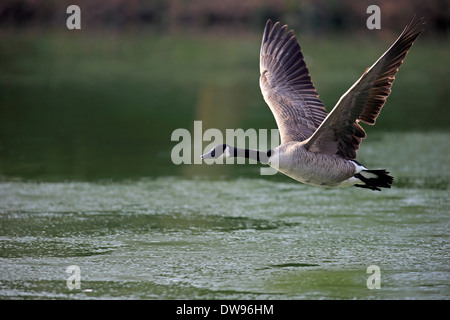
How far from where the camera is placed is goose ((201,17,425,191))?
596cm

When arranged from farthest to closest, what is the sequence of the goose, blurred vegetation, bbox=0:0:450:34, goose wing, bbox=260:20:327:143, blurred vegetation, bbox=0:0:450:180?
blurred vegetation, bbox=0:0:450:34 → blurred vegetation, bbox=0:0:450:180 → goose wing, bbox=260:20:327:143 → the goose

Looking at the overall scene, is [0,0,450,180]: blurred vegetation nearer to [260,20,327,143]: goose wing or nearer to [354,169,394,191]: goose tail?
[260,20,327,143]: goose wing

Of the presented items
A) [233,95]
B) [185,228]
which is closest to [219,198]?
[185,228]

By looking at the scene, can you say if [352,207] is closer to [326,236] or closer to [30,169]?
[326,236]

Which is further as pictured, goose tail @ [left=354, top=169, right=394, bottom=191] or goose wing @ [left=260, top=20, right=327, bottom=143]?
goose wing @ [left=260, top=20, right=327, bottom=143]

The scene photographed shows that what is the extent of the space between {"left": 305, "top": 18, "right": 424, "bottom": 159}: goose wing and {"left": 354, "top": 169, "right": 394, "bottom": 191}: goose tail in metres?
0.24

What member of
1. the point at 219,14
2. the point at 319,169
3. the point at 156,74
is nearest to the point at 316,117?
the point at 319,169

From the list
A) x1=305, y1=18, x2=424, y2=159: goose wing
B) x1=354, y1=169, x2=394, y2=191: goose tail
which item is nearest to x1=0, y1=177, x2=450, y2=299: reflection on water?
x1=354, y1=169, x2=394, y2=191: goose tail

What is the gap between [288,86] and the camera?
25.1 ft

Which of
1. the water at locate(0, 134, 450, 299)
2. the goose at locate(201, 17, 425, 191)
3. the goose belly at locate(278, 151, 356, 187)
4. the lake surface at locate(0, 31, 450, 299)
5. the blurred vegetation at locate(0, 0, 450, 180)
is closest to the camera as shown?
the water at locate(0, 134, 450, 299)

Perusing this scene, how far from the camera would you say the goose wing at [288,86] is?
7.30 metres

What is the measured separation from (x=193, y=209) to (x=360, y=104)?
2.55 m

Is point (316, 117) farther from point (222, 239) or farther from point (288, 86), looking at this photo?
point (222, 239)

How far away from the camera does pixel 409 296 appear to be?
541 centimetres
